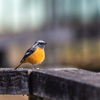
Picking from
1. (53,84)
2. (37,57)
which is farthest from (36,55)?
(53,84)

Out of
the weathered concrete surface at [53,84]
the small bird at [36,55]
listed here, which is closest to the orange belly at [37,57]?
the small bird at [36,55]

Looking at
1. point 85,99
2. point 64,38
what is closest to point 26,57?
point 85,99

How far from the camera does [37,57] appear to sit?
4.47 m

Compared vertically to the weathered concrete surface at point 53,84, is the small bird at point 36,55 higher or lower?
higher

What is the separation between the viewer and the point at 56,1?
13.7 metres

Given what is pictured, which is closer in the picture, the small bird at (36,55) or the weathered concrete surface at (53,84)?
the weathered concrete surface at (53,84)

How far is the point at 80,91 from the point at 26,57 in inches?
106

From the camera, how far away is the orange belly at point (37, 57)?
4.45 metres

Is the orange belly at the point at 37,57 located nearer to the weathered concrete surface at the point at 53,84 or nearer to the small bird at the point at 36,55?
the small bird at the point at 36,55

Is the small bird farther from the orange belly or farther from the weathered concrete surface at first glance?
the weathered concrete surface

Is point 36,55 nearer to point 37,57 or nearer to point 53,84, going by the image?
point 37,57

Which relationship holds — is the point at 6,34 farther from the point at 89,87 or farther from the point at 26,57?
the point at 89,87

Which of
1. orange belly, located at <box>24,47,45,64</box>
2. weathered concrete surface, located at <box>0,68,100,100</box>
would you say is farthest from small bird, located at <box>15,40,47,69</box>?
weathered concrete surface, located at <box>0,68,100,100</box>

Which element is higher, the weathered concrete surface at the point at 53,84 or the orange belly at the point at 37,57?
the orange belly at the point at 37,57
